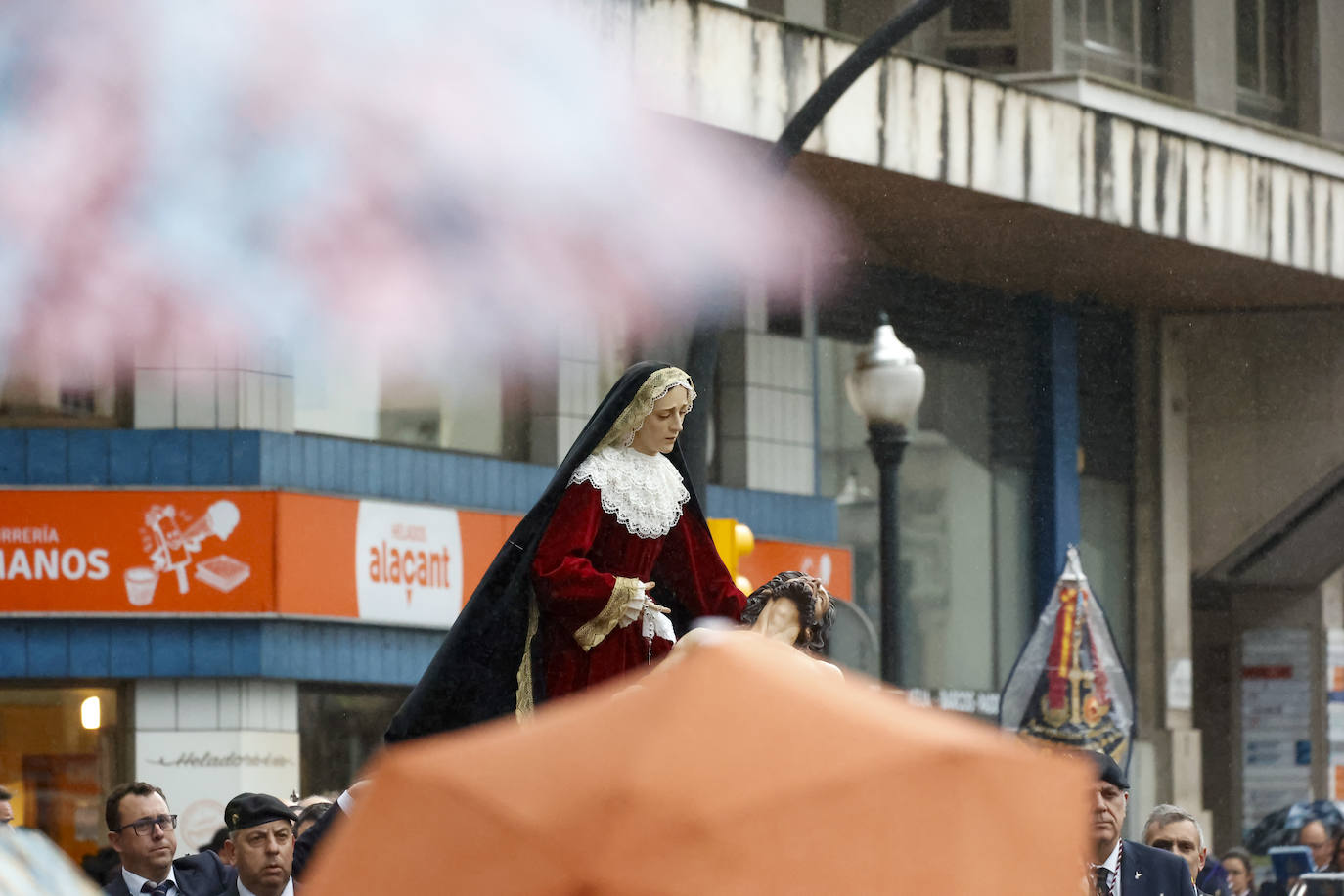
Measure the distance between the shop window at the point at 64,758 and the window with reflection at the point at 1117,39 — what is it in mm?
10840

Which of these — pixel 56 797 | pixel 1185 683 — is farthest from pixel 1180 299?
pixel 56 797

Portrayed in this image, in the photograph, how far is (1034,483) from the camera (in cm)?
2400

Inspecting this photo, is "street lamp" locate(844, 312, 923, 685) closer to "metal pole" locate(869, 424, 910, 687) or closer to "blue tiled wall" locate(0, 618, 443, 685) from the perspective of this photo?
"metal pole" locate(869, 424, 910, 687)

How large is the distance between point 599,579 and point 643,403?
0.49 meters

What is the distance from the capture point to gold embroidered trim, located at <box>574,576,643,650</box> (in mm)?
5684

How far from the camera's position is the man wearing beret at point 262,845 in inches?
250

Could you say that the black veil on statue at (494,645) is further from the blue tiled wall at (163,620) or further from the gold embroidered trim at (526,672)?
the blue tiled wall at (163,620)

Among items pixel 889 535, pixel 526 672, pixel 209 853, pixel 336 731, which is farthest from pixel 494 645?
pixel 336 731

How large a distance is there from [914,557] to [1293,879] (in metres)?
9.24

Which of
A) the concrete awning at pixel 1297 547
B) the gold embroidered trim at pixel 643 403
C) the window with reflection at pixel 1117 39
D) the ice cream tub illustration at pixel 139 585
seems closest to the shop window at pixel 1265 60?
the window with reflection at pixel 1117 39

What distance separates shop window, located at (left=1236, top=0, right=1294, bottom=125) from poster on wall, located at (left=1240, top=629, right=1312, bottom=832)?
5.79 metres

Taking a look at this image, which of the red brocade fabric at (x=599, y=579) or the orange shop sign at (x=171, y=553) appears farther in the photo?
the orange shop sign at (x=171, y=553)

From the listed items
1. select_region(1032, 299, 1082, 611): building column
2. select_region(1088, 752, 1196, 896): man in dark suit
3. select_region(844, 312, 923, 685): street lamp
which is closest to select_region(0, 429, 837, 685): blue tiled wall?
select_region(844, 312, 923, 685): street lamp

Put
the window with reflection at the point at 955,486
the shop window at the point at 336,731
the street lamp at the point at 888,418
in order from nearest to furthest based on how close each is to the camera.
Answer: the street lamp at the point at 888,418
the shop window at the point at 336,731
the window with reflection at the point at 955,486
